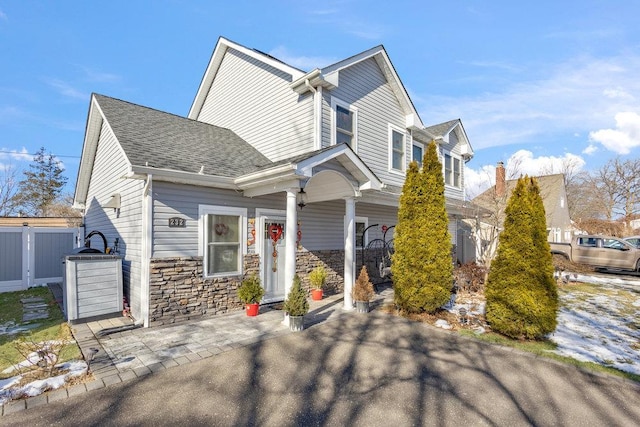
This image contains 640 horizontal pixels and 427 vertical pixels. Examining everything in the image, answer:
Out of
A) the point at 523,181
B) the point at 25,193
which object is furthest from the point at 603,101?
the point at 25,193

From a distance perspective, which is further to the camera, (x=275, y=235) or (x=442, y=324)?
(x=275, y=235)

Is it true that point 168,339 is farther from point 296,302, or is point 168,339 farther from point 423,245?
point 423,245

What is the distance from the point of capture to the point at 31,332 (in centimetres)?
570

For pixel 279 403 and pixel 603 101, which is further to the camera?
pixel 603 101

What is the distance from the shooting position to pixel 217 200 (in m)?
6.88

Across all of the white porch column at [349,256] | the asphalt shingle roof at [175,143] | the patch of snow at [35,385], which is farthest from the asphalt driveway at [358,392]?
the asphalt shingle roof at [175,143]

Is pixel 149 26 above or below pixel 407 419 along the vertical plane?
above

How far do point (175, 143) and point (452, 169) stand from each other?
11.3m

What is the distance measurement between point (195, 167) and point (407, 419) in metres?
5.84

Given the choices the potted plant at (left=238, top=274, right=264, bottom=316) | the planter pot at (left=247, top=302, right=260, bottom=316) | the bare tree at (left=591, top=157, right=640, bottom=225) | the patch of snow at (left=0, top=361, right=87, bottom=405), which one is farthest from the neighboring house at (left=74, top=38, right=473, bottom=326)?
the bare tree at (left=591, top=157, right=640, bottom=225)

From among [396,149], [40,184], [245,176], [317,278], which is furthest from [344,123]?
[40,184]

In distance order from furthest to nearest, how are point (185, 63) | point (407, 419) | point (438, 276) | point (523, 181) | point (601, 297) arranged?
1. point (185, 63)
2. point (601, 297)
3. point (438, 276)
4. point (523, 181)
5. point (407, 419)

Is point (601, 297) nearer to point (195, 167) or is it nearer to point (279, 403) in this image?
point (279, 403)

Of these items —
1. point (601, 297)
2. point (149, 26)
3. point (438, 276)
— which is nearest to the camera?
point (438, 276)
